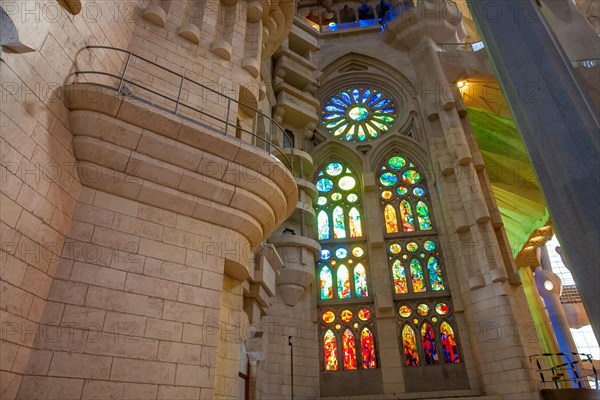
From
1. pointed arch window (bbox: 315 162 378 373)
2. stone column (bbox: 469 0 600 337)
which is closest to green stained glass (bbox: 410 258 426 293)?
pointed arch window (bbox: 315 162 378 373)

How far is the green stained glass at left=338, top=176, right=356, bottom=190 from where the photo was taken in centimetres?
1303

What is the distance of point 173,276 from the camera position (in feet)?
14.4

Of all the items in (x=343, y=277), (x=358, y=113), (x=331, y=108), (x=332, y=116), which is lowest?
(x=343, y=277)

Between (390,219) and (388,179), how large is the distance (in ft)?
4.74

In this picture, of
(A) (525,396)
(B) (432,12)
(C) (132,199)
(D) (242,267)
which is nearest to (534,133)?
(D) (242,267)

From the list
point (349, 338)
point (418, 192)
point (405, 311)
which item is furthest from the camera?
point (418, 192)

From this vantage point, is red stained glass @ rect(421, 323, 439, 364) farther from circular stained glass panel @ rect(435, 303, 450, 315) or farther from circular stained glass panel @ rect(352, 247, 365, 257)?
circular stained glass panel @ rect(352, 247, 365, 257)

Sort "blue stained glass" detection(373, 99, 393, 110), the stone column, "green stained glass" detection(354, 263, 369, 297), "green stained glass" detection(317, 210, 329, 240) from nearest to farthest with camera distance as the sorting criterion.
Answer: the stone column < "green stained glass" detection(354, 263, 369, 297) < "green stained glass" detection(317, 210, 329, 240) < "blue stained glass" detection(373, 99, 393, 110)

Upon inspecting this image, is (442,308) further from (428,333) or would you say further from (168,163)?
(168,163)

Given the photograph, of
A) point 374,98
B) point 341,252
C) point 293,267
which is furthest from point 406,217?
point 374,98

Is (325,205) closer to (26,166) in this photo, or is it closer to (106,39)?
(106,39)

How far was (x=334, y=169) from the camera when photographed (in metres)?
13.5

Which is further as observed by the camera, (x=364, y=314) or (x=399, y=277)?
(x=399, y=277)

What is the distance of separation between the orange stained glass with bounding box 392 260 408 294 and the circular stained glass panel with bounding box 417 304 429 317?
544 mm
